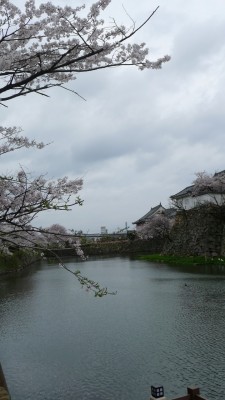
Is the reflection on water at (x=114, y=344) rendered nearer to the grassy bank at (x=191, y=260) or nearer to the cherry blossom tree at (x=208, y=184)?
the grassy bank at (x=191, y=260)

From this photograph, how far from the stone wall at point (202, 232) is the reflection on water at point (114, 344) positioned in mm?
12975

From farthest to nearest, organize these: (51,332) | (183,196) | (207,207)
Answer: (183,196) < (207,207) < (51,332)

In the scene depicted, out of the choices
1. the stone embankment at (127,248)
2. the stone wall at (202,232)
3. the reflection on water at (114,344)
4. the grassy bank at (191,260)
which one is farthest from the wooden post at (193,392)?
the stone embankment at (127,248)

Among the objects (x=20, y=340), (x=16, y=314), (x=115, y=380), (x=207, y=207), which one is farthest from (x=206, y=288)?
(x=207, y=207)

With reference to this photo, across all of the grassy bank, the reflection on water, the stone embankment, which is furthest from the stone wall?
the reflection on water

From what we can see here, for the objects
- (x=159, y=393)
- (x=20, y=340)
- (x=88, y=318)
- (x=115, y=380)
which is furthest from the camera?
(x=88, y=318)

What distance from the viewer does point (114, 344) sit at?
736 centimetres

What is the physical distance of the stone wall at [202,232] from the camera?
25.8 m

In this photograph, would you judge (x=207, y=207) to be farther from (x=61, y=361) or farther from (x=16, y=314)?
(x=61, y=361)

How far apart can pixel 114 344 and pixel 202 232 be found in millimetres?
19996

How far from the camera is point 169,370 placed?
5.95 meters

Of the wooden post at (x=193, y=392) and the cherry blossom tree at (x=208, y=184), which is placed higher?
the cherry blossom tree at (x=208, y=184)

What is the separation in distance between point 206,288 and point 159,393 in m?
9.84

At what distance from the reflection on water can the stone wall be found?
511 inches
